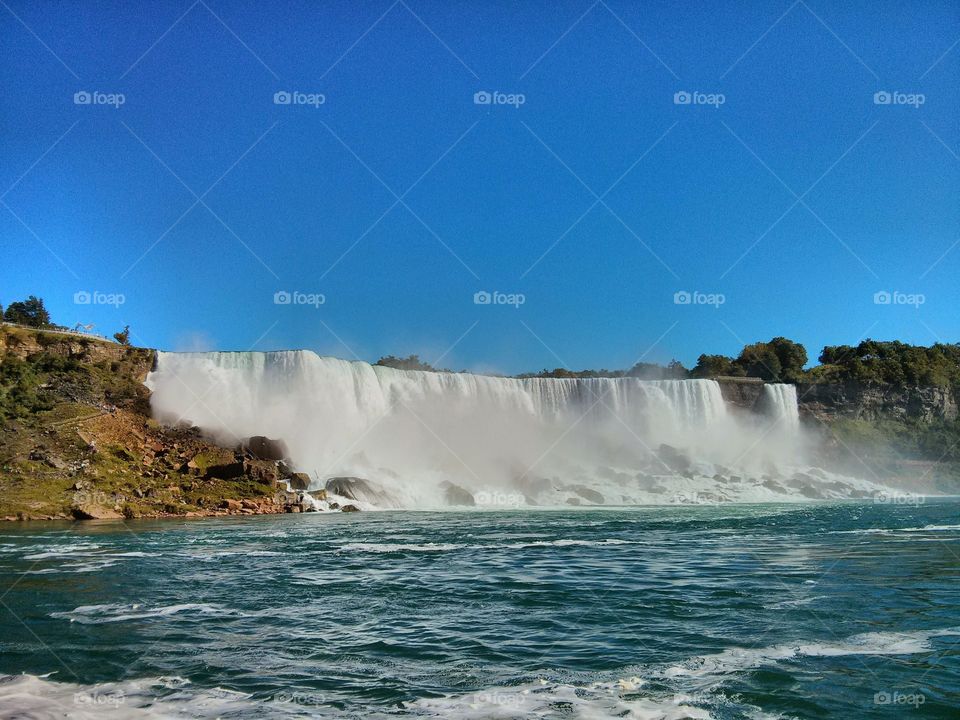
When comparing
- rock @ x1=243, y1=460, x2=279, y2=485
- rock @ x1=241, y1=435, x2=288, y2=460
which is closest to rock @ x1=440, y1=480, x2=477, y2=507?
rock @ x1=241, y1=435, x2=288, y2=460

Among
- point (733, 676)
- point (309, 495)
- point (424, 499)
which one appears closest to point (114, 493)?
point (309, 495)

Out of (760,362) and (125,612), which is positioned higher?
(760,362)

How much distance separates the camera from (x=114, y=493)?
111 feet

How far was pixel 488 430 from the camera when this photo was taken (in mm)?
53281

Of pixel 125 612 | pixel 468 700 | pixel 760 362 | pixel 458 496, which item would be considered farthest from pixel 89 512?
pixel 760 362

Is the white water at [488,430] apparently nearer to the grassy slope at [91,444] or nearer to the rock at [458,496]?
the rock at [458,496]

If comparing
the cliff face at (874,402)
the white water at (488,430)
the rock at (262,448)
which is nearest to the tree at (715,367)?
the cliff face at (874,402)

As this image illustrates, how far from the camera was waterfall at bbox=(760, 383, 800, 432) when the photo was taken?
66000mm

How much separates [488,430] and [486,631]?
143ft

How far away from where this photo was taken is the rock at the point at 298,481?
1540 inches

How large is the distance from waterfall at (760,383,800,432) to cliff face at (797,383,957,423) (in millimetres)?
3026

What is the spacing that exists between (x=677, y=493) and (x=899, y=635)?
137ft

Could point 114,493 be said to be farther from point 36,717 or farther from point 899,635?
point 899,635

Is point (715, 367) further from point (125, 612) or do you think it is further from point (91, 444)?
point (125, 612)
